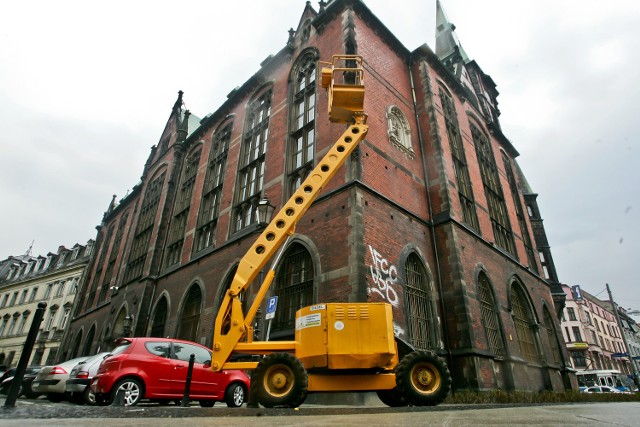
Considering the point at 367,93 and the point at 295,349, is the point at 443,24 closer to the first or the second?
the point at 367,93

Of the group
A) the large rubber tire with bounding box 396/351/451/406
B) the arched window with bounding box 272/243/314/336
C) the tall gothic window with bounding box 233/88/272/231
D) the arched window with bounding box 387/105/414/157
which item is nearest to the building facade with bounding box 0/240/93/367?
the tall gothic window with bounding box 233/88/272/231

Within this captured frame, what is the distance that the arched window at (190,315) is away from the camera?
16.8 m

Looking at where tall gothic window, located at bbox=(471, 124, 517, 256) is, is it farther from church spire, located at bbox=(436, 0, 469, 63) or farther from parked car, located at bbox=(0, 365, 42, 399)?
parked car, located at bbox=(0, 365, 42, 399)

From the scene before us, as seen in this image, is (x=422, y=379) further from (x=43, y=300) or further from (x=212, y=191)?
(x=43, y=300)

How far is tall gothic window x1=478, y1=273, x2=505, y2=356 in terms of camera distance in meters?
13.7

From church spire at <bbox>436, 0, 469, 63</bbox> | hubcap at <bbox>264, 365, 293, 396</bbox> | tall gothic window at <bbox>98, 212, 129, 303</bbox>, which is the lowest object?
hubcap at <bbox>264, 365, 293, 396</bbox>

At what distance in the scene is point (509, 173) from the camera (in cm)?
2500

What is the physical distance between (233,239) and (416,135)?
9430 mm

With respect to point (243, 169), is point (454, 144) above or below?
above

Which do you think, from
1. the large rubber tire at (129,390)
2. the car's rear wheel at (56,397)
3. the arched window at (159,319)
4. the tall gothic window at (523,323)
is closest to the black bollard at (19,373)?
the large rubber tire at (129,390)

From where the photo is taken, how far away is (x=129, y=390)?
708 cm

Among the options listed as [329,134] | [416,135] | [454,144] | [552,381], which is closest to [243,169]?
[329,134]

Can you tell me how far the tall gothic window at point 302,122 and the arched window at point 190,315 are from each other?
7213 mm

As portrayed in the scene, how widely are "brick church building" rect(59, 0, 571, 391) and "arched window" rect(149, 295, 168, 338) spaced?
10 centimetres
